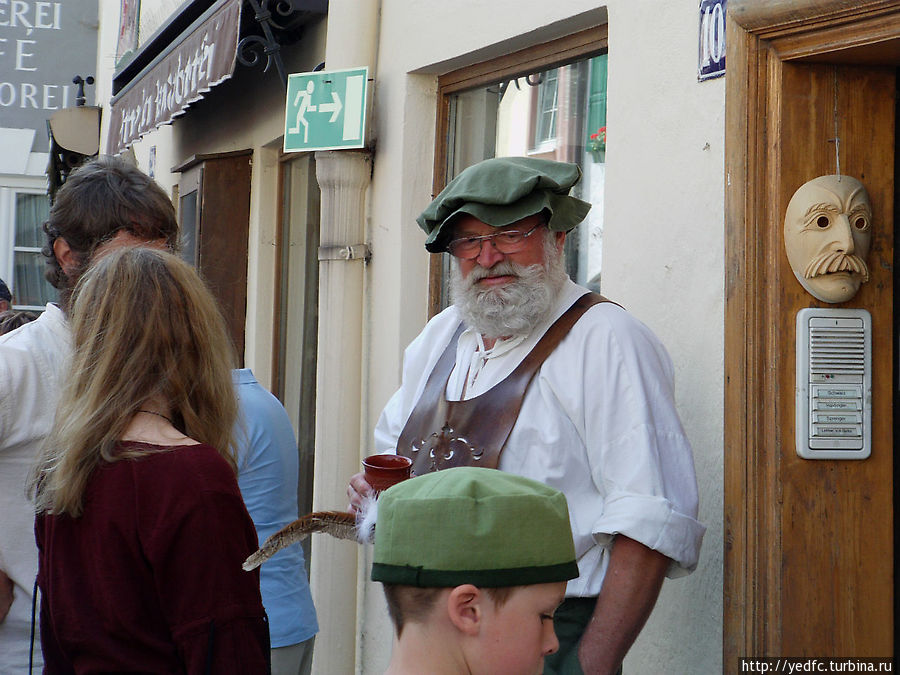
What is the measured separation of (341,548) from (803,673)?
245cm

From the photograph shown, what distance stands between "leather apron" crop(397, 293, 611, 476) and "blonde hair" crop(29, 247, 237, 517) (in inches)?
27.5

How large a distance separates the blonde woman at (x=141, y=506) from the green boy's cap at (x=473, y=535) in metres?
0.46

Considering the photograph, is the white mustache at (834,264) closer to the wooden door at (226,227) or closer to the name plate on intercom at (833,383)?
the name plate on intercom at (833,383)

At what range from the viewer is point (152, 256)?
2227 mm

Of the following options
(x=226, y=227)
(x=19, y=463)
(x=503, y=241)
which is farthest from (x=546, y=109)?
(x=226, y=227)

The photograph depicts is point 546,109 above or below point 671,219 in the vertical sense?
above

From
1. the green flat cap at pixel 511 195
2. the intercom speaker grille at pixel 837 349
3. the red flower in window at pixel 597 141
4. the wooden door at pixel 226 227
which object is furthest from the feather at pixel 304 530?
the wooden door at pixel 226 227

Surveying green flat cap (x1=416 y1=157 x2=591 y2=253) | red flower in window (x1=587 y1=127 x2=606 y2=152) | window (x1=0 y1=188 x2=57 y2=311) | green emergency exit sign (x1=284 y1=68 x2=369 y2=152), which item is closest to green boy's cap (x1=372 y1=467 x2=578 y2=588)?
green flat cap (x1=416 y1=157 x2=591 y2=253)

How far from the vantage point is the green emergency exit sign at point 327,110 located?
16.2ft

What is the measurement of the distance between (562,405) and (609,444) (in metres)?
0.16

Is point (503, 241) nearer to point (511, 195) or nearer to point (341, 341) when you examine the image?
point (511, 195)

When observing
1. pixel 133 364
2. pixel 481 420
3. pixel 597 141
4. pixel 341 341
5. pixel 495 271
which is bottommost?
pixel 481 420

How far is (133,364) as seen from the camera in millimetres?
2139

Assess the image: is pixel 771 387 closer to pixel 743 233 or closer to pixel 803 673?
pixel 743 233
